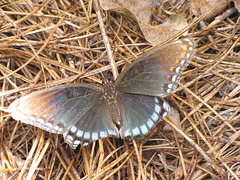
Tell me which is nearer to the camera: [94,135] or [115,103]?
[94,135]

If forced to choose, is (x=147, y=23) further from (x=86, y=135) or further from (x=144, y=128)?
(x=86, y=135)

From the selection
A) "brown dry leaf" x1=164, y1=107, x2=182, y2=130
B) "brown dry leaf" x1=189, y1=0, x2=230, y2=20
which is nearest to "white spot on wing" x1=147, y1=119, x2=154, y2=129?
"brown dry leaf" x1=164, y1=107, x2=182, y2=130

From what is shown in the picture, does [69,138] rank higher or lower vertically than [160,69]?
lower

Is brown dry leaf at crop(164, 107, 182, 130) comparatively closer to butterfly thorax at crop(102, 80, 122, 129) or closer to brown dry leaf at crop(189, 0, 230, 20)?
butterfly thorax at crop(102, 80, 122, 129)

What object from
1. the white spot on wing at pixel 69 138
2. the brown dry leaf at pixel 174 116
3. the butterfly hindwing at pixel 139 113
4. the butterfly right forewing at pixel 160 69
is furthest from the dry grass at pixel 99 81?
the butterfly right forewing at pixel 160 69

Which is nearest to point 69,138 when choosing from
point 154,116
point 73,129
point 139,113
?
point 73,129

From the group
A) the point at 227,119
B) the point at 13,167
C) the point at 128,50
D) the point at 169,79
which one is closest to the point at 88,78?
the point at 128,50
